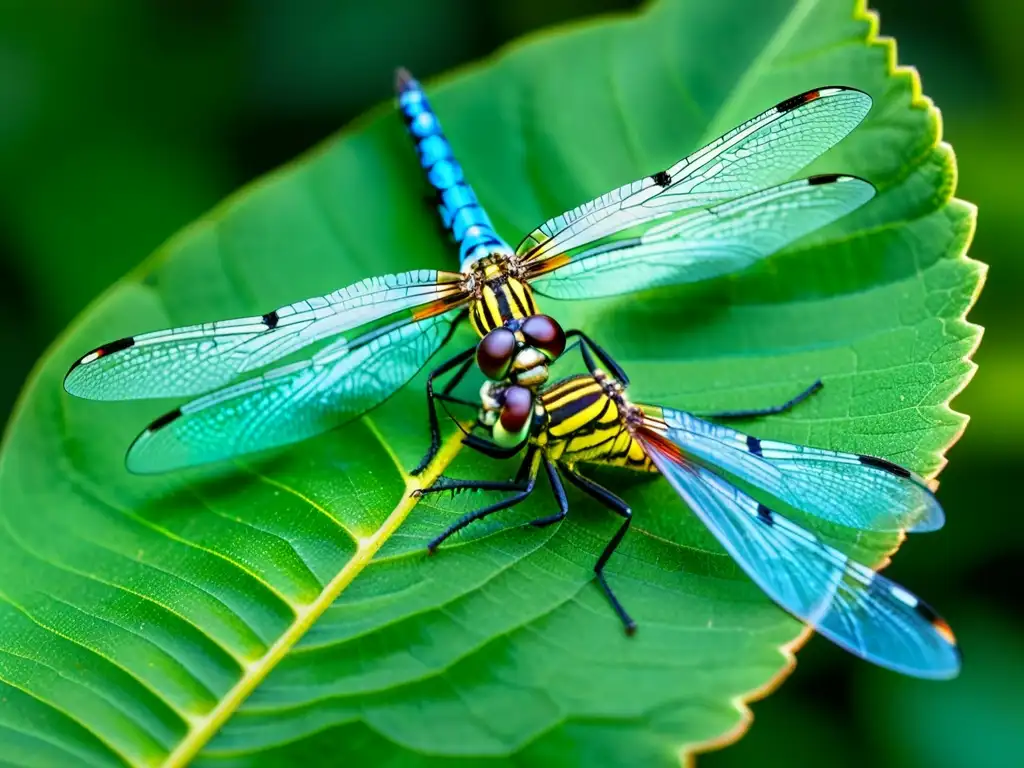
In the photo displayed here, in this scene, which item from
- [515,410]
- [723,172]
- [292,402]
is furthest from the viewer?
[723,172]

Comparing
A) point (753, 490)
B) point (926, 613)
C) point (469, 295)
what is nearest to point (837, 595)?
point (926, 613)

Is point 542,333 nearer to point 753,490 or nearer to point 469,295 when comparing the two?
point 469,295

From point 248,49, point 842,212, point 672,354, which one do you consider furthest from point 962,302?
point 248,49

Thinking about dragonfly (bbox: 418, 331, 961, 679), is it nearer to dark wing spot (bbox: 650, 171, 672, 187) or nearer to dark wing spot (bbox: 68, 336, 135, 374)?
dark wing spot (bbox: 650, 171, 672, 187)

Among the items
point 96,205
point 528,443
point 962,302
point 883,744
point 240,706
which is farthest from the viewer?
point 96,205

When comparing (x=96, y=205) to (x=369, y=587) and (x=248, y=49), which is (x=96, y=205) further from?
(x=369, y=587)

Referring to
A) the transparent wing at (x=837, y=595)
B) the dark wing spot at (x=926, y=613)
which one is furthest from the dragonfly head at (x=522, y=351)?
the dark wing spot at (x=926, y=613)

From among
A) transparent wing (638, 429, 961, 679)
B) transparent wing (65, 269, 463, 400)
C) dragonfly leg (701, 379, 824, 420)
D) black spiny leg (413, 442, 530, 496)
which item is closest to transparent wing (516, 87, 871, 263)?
transparent wing (65, 269, 463, 400)

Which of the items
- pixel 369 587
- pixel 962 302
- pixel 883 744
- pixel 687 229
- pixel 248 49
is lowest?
pixel 883 744
